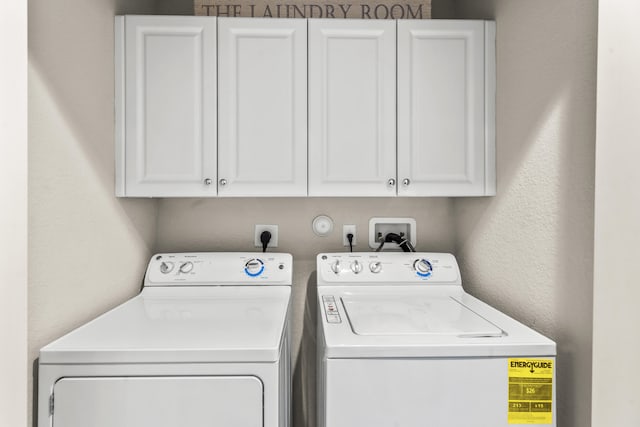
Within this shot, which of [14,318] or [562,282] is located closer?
[14,318]

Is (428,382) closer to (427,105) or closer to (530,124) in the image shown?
(530,124)

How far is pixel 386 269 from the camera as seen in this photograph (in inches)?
72.2

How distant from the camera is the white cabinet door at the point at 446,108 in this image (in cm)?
167

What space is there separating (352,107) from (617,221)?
39.0 inches

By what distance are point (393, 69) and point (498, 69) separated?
1.40 feet

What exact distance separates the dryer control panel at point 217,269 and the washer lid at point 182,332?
2.6 inches

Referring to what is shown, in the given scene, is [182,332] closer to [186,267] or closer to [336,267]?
[186,267]

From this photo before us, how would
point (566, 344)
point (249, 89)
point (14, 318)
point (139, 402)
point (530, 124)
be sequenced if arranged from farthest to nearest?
point (249, 89) → point (530, 124) → point (566, 344) → point (139, 402) → point (14, 318)

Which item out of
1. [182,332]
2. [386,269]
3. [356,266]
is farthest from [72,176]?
[386,269]

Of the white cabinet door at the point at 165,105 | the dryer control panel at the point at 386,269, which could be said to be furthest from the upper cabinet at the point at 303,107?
the dryer control panel at the point at 386,269

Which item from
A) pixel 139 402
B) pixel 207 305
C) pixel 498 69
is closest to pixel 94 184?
pixel 207 305

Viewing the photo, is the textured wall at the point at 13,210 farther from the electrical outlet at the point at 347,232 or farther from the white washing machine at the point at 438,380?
the electrical outlet at the point at 347,232

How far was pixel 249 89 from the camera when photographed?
1.65m

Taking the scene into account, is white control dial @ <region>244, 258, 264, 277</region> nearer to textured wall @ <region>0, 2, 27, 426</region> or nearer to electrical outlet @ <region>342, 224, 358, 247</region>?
electrical outlet @ <region>342, 224, 358, 247</region>
